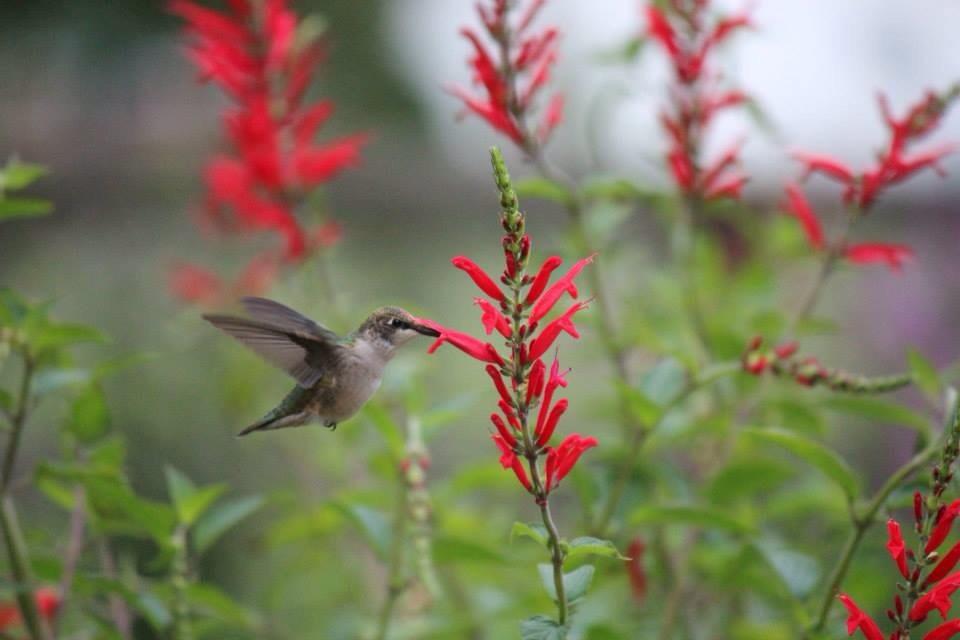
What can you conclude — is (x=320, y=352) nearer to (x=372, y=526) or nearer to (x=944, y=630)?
(x=372, y=526)

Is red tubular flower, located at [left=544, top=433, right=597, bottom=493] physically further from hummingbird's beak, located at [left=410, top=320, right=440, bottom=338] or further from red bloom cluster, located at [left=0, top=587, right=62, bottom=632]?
red bloom cluster, located at [left=0, top=587, right=62, bottom=632]

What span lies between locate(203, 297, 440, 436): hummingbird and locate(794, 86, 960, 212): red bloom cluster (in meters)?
0.80

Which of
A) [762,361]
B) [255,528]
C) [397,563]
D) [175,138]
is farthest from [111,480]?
[175,138]

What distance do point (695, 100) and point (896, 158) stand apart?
34cm

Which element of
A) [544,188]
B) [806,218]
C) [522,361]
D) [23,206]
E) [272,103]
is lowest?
[522,361]

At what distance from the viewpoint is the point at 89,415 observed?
154cm

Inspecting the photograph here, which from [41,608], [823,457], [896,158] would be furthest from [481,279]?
[41,608]

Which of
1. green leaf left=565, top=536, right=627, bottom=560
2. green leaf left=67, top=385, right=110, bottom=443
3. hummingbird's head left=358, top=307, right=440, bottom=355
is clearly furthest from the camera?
green leaf left=67, top=385, right=110, bottom=443

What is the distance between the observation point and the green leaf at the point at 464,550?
1.36 metres

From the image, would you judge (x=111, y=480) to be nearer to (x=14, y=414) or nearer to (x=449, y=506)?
(x=14, y=414)

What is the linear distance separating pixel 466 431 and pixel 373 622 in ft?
6.48

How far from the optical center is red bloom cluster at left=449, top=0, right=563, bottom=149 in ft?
4.76

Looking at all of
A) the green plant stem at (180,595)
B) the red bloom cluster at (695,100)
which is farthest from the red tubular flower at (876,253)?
the green plant stem at (180,595)

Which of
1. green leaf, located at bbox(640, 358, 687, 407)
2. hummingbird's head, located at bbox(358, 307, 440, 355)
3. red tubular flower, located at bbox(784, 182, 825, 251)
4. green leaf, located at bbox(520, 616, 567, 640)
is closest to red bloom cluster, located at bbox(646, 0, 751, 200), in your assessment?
red tubular flower, located at bbox(784, 182, 825, 251)
